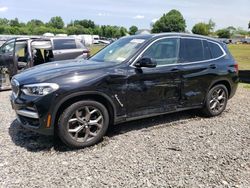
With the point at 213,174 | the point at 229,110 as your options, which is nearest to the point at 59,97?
the point at 213,174

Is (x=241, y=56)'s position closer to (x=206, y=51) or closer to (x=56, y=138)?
(x=206, y=51)

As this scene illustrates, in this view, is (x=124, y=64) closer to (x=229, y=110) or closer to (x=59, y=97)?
(x=59, y=97)

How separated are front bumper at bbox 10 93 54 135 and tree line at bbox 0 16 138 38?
9832 cm

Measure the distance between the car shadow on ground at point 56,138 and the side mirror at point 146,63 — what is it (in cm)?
127

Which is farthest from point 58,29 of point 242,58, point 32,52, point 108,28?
point 32,52

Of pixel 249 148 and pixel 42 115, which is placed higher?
pixel 42 115

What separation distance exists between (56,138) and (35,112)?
2.69ft

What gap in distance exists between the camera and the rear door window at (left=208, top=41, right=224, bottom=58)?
5992 mm

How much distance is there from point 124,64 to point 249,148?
2.45 metres

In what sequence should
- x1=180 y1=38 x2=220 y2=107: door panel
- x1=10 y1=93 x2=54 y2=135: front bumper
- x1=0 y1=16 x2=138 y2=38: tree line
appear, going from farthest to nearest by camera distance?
x1=0 y1=16 x2=138 y2=38: tree line, x1=180 y1=38 x2=220 y2=107: door panel, x1=10 y1=93 x2=54 y2=135: front bumper

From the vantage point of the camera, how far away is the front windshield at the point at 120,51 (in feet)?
16.3

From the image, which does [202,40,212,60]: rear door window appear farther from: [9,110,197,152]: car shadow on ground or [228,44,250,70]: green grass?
[228,44,250,70]: green grass

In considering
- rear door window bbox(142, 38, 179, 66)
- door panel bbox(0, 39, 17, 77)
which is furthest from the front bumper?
door panel bbox(0, 39, 17, 77)

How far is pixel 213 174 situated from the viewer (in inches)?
144
